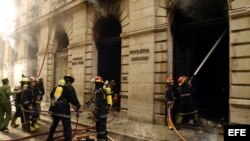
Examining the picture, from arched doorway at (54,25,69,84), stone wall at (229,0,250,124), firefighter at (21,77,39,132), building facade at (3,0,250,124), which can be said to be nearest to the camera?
stone wall at (229,0,250,124)

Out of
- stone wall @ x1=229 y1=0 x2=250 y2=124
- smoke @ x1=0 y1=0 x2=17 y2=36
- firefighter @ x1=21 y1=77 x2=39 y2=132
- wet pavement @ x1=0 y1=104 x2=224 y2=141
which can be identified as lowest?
wet pavement @ x1=0 y1=104 x2=224 y2=141

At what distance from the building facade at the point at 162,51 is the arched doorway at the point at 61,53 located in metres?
2.35

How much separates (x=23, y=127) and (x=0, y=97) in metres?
1.43

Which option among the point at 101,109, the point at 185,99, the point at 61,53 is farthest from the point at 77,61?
the point at 101,109

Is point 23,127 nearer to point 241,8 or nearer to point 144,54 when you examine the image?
point 144,54

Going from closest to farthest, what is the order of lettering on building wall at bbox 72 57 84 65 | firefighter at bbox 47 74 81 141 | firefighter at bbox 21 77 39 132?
firefighter at bbox 47 74 81 141
firefighter at bbox 21 77 39 132
lettering on building wall at bbox 72 57 84 65

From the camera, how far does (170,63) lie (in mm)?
11680

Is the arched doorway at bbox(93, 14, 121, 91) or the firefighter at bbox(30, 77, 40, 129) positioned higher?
the arched doorway at bbox(93, 14, 121, 91)

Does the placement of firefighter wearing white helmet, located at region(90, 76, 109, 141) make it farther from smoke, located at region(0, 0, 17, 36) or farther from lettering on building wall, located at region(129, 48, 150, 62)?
smoke, located at region(0, 0, 17, 36)

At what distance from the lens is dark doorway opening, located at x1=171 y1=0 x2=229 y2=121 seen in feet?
37.9

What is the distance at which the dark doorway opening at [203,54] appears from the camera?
11562 millimetres

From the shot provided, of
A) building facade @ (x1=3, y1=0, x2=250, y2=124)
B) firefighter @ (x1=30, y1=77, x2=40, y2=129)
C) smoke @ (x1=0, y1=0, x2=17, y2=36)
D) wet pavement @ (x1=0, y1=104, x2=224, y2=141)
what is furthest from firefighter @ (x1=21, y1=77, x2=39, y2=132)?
smoke @ (x1=0, y1=0, x2=17, y2=36)

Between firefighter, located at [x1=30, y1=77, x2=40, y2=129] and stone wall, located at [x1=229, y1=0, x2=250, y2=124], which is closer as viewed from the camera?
stone wall, located at [x1=229, y1=0, x2=250, y2=124]

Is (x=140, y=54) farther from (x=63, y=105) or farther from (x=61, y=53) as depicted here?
(x=61, y=53)
